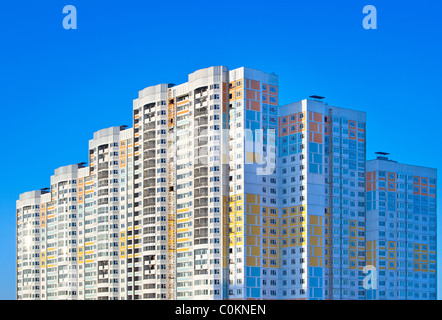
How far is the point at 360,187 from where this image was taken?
147625 mm

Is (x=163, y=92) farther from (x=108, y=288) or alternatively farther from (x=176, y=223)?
(x=108, y=288)

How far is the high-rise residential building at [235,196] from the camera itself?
128m

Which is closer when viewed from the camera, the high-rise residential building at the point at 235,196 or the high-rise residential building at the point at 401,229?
the high-rise residential building at the point at 235,196

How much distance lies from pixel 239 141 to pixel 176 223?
20.9 m

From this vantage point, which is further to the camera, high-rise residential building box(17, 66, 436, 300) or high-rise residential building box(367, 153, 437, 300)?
high-rise residential building box(367, 153, 437, 300)

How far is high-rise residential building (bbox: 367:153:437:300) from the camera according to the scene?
152625 mm

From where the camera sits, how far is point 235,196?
12825cm

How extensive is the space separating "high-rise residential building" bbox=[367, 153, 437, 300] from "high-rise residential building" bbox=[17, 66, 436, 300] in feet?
23.4

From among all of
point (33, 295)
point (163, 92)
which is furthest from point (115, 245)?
point (33, 295)

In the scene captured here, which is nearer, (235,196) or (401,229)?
(235,196)

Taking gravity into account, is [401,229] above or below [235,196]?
below

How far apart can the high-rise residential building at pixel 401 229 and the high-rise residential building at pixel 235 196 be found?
712cm

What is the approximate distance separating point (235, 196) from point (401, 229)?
47652 mm

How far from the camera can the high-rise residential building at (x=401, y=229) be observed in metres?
153
